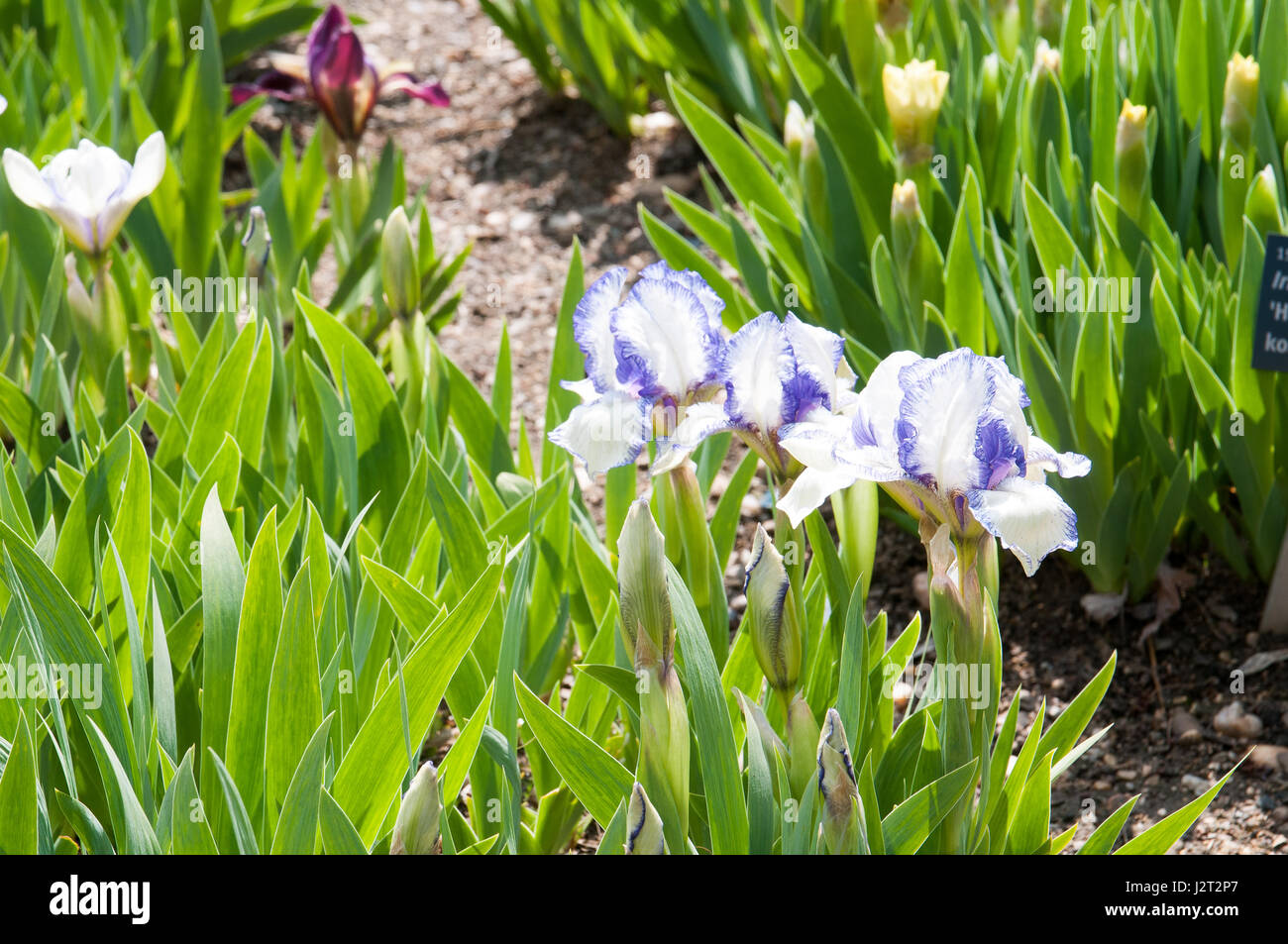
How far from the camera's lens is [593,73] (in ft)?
9.91

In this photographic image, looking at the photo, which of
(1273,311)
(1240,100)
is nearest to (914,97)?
(1240,100)

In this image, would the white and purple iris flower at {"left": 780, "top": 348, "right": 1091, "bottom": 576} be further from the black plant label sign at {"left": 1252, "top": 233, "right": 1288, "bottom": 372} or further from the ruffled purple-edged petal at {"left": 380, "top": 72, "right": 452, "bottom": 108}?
the ruffled purple-edged petal at {"left": 380, "top": 72, "right": 452, "bottom": 108}

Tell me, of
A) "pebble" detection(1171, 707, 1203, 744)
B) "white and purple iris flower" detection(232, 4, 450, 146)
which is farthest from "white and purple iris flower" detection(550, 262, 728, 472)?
"white and purple iris flower" detection(232, 4, 450, 146)

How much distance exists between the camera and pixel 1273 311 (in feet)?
4.78

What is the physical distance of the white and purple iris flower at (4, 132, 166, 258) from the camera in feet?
5.13

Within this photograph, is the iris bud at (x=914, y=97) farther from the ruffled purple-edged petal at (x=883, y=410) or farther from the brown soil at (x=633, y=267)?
the ruffled purple-edged petal at (x=883, y=410)

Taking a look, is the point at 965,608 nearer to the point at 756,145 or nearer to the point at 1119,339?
the point at 1119,339

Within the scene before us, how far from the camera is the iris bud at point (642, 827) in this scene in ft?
2.83

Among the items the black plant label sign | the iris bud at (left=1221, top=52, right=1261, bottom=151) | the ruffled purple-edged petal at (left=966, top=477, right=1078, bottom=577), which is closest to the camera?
the ruffled purple-edged petal at (left=966, top=477, right=1078, bottom=577)

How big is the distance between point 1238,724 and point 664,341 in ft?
3.30

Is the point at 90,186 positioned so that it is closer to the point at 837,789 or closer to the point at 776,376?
the point at 776,376

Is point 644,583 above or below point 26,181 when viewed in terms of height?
below

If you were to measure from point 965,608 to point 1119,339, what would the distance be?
33.9 inches

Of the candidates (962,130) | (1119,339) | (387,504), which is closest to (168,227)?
(387,504)
